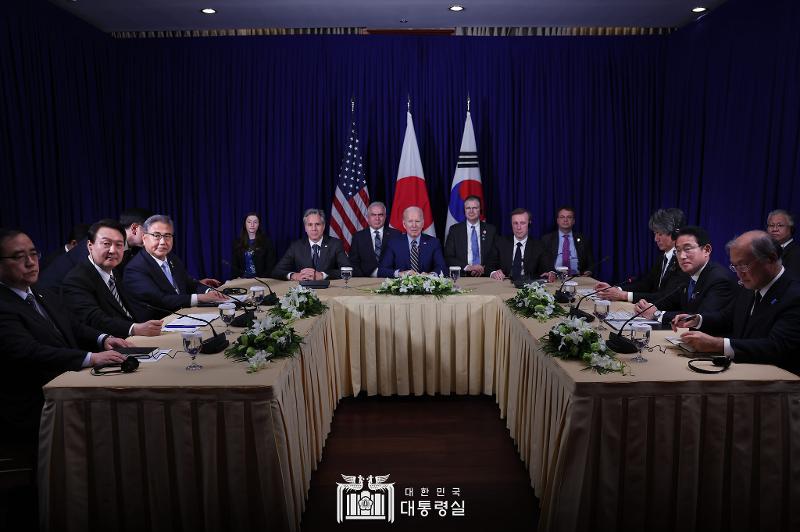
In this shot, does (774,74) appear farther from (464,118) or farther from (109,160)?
(109,160)

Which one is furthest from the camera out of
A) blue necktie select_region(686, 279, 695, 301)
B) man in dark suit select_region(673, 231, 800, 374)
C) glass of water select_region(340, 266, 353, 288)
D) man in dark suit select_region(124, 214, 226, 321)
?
glass of water select_region(340, 266, 353, 288)

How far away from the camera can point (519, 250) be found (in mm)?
5730

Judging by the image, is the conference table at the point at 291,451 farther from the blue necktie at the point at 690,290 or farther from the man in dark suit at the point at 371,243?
the man in dark suit at the point at 371,243

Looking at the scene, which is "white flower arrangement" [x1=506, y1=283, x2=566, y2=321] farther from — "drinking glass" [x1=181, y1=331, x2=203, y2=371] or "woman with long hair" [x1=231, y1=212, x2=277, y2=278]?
"woman with long hair" [x1=231, y1=212, x2=277, y2=278]

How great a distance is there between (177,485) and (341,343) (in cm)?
203

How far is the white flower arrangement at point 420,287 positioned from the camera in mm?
4344

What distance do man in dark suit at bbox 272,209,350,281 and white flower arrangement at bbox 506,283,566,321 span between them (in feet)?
6.57

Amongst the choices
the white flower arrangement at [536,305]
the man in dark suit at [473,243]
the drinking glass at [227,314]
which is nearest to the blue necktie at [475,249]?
the man in dark suit at [473,243]

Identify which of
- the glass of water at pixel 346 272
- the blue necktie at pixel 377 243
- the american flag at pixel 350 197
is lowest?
the glass of water at pixel 346 272

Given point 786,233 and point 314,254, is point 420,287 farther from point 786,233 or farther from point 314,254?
point 786,233

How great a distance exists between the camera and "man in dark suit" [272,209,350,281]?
5.41 m

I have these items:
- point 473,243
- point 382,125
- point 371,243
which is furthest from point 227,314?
point 382,125

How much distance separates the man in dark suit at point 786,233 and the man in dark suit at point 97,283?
4398 mm

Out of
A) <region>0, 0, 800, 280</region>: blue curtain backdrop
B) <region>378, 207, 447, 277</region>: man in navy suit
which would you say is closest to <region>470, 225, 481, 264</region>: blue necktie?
<region>378, 207, 447, 277</region>: man in navy suit
